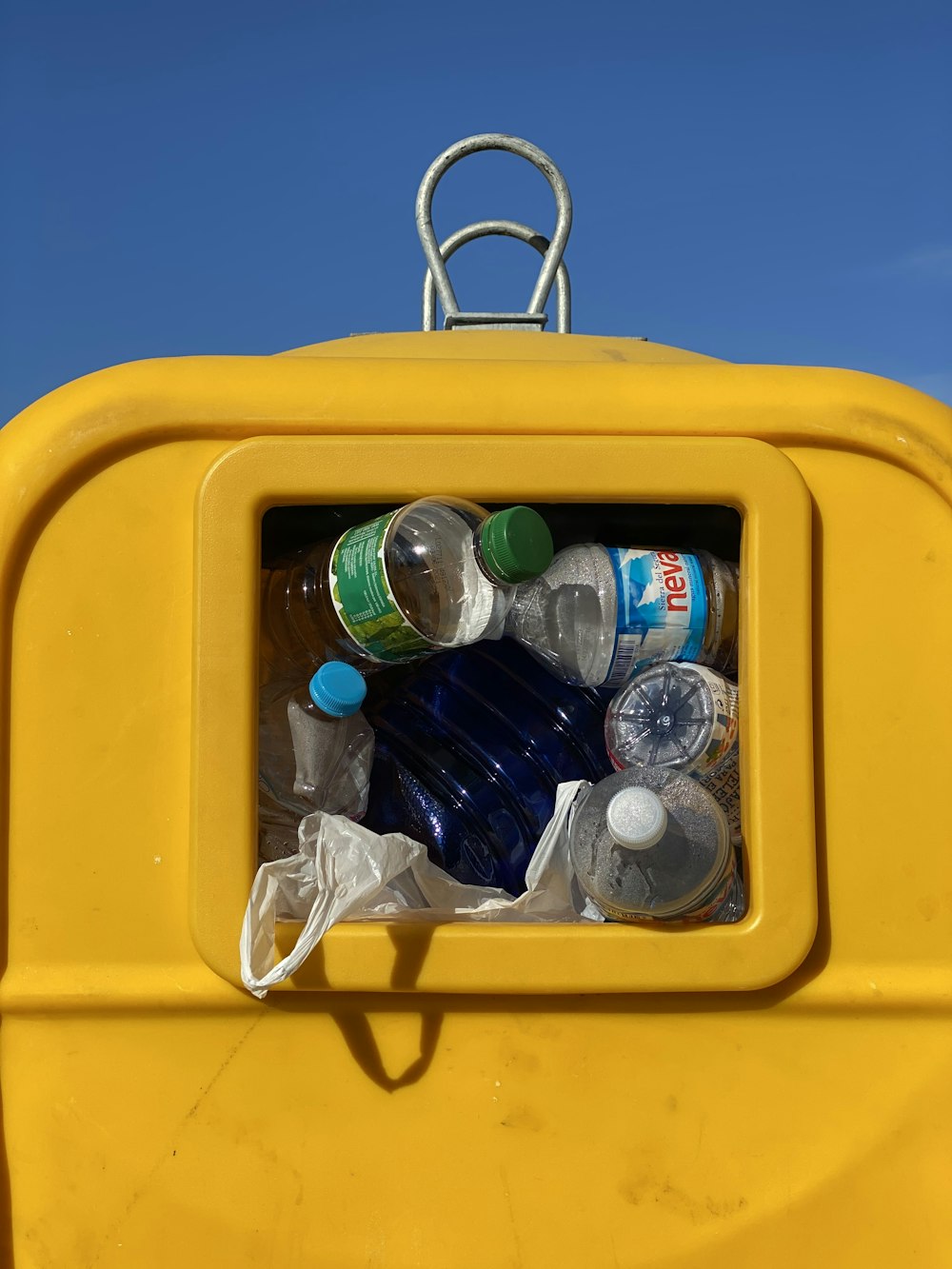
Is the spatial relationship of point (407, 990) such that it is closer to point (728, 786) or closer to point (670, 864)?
point (670, 864)

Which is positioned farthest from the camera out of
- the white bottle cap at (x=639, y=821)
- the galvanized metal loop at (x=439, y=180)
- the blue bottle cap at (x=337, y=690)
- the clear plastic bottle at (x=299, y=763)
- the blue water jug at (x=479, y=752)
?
the galvanized metal loop at (x=439, y=180)

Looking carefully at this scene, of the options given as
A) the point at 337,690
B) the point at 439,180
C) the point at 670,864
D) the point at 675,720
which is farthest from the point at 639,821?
the point at 439,180

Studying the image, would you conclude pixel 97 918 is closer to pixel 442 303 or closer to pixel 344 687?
pixel 344 687

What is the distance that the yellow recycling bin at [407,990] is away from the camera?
3.84 ft

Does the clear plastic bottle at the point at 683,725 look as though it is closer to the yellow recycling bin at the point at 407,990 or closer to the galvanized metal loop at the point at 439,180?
the yellow recycling bin at the point at 407,990

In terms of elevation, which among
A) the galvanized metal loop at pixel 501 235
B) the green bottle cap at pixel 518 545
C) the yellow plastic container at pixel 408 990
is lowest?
the yellow plastic container at pixel 408 990

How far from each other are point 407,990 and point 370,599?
0.42 meters

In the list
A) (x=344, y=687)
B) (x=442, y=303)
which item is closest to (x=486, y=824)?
(x=344, y=687)

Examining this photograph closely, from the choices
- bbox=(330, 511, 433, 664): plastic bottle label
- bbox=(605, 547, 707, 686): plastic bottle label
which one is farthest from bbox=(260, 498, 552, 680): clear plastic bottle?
bbox=(605, 547, 707, 686): plastic bottle label

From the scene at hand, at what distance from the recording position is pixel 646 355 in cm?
156

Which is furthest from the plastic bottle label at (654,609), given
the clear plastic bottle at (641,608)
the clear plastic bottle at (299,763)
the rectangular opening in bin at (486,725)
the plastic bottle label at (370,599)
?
the clear plastic bottle at (299,763)

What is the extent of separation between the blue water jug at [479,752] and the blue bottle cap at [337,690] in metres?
0.23

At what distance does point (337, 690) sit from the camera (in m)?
1.18

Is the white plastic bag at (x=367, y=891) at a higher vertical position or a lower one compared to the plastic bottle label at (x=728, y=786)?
lower
